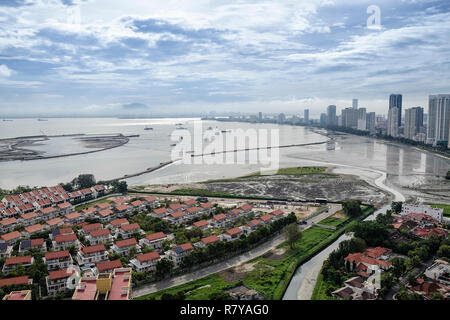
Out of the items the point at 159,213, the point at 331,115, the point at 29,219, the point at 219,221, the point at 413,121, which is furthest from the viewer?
the point at 331,115

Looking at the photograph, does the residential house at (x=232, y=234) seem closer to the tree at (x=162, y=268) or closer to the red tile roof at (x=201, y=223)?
the red tile roof at (x=201, y=223)

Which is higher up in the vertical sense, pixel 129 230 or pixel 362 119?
pixel 362 119

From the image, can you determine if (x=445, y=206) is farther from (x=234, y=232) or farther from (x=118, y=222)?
(x=118, y=222)

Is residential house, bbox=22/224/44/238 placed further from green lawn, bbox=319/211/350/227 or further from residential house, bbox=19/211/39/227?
green lawn, bbox=319/211/350/227

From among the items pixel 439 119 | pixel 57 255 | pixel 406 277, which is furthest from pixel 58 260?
pixel 439 119

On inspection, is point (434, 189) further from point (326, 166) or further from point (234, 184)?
point (234, 184)

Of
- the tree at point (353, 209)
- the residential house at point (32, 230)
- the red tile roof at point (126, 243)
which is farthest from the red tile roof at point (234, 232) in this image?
the residential house at point (32, 230)

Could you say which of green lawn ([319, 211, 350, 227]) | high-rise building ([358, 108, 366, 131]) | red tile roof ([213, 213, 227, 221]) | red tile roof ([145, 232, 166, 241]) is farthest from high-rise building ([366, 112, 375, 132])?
red tile roof ([145, 232, 166, 241])
